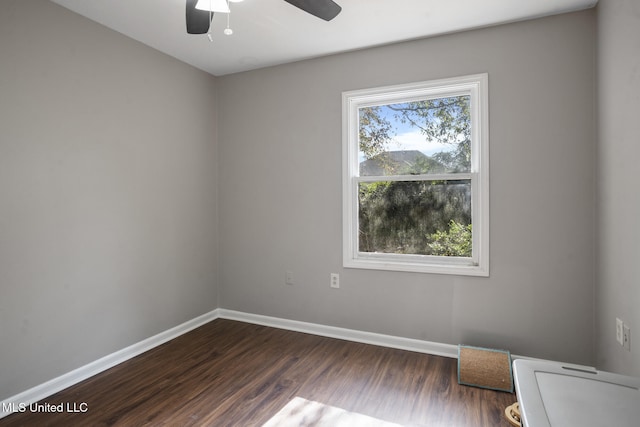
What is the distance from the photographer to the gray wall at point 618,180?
176 cm

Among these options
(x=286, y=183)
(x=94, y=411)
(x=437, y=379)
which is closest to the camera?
(x=94, y=411)

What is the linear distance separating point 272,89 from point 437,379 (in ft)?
9.06

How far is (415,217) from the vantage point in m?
2.92

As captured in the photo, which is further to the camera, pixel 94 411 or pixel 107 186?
pixel 107 186

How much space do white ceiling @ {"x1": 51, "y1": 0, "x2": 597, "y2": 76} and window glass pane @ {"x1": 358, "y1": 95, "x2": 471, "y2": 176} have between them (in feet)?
1.77

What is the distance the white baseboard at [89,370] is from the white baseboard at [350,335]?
448mm

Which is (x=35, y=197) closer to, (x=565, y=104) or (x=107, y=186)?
(x=107, y=186)

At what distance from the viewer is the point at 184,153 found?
3260 millimetres

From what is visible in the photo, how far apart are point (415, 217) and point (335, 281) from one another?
2.90ft

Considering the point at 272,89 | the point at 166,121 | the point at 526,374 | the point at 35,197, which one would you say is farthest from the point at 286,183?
the point at 526,374

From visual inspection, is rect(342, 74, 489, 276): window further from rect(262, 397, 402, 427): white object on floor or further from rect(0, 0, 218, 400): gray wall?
rect(0, 0, 218, 400): gray wall

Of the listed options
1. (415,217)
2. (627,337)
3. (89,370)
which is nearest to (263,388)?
(89,370)
